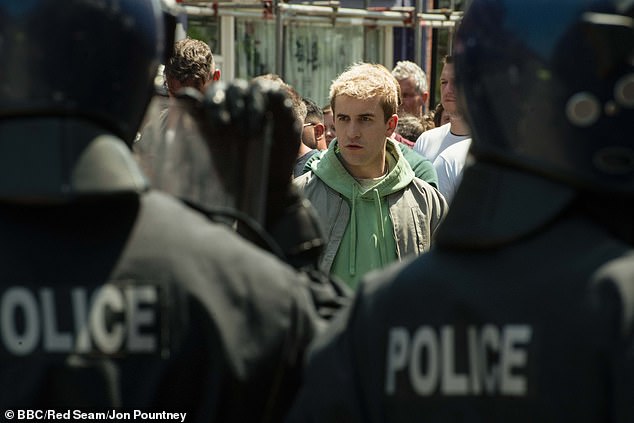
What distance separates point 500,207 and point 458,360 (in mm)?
265

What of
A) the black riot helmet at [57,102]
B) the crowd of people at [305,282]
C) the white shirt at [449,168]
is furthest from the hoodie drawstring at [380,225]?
the black riot helmet at [57,102]

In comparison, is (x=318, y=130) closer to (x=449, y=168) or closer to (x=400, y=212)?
(x=449, y=168)

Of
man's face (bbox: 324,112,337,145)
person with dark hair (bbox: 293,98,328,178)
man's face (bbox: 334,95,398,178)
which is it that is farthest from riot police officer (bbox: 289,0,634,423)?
man's face (bbox: 324,112,337,145)

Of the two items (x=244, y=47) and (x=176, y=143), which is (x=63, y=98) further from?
(x=244, y=47)

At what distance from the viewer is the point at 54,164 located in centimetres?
211

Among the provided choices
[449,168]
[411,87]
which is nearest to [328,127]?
[411,87]

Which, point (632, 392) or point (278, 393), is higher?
point (632, 392)

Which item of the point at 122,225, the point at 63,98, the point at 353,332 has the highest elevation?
the point at 63,98

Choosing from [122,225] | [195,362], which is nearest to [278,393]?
[195,362]

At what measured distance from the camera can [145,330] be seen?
215cm

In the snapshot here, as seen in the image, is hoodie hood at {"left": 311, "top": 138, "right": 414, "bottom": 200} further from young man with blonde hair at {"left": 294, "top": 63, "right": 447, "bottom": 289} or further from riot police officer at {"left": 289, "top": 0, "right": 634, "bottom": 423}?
riot police officer at {"left": 289, "top": 0, "right": 634, "bottom": 423}

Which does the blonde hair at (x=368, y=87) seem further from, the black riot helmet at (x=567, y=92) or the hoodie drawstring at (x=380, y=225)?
the black riot helmet at (x=567, y=92)

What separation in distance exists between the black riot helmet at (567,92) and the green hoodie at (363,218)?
2835mm

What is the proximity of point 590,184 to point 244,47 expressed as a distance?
9058 mm
